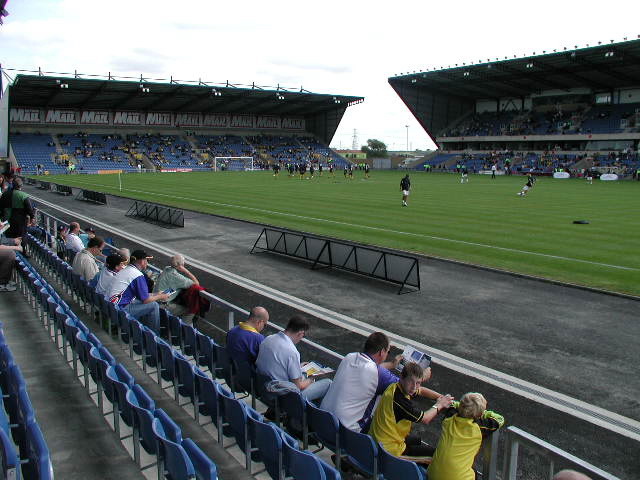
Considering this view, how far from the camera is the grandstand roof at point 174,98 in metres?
66.3

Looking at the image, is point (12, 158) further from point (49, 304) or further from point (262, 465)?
point (262, 465)

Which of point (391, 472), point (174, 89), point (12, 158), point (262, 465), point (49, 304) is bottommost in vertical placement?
point (262, 465)

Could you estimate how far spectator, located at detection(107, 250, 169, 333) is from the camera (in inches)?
327

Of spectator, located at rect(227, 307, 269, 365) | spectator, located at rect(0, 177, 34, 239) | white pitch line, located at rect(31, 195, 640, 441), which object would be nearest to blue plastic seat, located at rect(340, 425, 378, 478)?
spectator, located at rect(227, 307, 269, 365)

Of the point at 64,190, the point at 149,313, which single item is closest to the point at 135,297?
the point at 149,313

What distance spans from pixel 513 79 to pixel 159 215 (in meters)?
63.6

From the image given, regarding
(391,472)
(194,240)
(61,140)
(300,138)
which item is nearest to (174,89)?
(61,140)

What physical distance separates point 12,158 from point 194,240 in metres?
59.3

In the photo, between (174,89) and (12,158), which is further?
(174,89)

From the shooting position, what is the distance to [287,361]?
18.9 feet

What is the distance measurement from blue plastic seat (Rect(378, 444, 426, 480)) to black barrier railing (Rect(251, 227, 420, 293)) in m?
7.94

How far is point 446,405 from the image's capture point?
17.6 ft

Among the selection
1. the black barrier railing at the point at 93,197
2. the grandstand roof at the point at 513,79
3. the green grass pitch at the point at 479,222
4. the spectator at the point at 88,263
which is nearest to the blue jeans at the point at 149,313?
the spectator at the point at 88,263

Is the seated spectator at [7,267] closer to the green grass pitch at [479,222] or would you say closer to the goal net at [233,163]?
the green grass pitch at [479,222]
